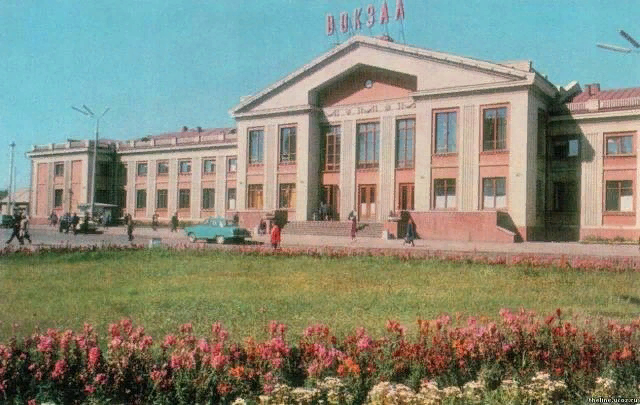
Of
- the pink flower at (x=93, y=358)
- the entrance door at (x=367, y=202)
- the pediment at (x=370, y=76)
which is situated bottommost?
the pink flower at (x=93, y=358)

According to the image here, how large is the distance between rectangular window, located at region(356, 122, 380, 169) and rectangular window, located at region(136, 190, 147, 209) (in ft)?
88.2

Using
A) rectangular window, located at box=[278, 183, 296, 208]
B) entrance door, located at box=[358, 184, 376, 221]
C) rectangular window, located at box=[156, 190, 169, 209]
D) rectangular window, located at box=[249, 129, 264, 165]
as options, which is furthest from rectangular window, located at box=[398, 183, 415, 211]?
rectangular window, located at box=[156, 190, 169, 209]

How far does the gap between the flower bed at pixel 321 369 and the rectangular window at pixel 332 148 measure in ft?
120

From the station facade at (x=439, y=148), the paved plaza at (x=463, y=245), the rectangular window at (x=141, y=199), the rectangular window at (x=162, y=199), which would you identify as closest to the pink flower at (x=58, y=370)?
the paved plaza at (x=463, y=245)

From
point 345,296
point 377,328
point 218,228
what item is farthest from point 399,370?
point 218,228

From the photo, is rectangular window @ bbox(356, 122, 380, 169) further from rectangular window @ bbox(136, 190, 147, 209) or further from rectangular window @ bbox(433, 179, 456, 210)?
rectangular window @ bbox(136, 190, 147, 209)

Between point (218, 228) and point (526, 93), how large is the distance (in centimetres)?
1828

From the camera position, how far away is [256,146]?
152 feet

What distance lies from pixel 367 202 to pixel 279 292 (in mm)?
29100

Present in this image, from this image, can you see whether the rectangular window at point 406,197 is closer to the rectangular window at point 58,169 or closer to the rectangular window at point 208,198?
the rectangular window at point 208,198

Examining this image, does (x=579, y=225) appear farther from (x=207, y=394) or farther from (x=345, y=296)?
(x=207, y=394)

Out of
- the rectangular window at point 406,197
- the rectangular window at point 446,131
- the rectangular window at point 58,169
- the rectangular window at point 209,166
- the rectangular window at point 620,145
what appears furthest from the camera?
the rectangular window at point 58,169

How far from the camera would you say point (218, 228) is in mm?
33750

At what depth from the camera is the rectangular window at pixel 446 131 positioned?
37.2 metres
